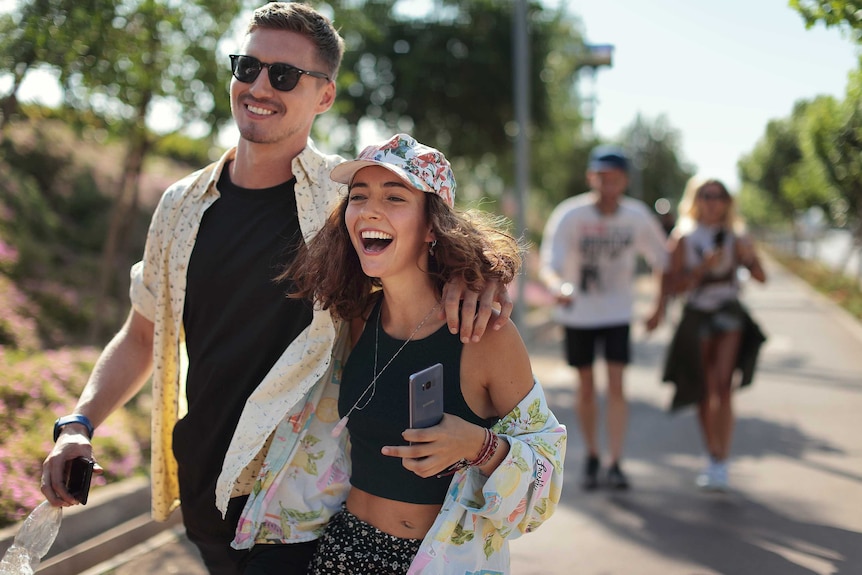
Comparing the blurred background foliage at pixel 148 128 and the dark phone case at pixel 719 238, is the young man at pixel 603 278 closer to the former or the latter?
the dark phone case at pixel 719 238

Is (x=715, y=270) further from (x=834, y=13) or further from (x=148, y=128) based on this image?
(x=148, y=128)

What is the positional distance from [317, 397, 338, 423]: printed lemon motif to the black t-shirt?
19 cm

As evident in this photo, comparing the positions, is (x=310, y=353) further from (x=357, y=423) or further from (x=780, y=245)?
(x=780, y=245)

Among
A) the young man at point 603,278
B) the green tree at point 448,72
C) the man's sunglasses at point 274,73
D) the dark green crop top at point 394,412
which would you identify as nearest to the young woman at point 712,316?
the young man at point 603,278

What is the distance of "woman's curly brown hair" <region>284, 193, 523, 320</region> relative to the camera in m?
2.47

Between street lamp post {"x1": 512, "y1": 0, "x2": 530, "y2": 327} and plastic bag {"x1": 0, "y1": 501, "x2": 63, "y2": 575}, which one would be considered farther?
street lamp post {"x1": 512, "y1": 0, "x2": 530, "y2": 327}

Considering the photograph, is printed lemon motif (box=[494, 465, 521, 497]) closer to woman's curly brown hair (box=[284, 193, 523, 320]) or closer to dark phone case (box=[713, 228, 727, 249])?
woman's curly brown hair (box=[284, 193, 523, 320])

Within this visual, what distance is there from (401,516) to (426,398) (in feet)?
1.72

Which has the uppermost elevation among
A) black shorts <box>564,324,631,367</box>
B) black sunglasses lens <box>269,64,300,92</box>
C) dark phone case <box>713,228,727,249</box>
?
black sunglasses lens <box>269,64,300,92</box>

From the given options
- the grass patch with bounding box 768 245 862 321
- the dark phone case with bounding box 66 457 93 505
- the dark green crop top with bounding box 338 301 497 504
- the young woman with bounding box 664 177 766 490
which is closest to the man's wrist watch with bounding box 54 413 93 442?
the dark phone case with bounding box 66 457 93 505

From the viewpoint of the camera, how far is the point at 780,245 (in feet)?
246

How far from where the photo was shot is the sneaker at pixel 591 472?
6195 mm

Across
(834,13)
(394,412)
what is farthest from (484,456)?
(834,13)

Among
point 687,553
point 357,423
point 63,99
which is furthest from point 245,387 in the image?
point 63,99
